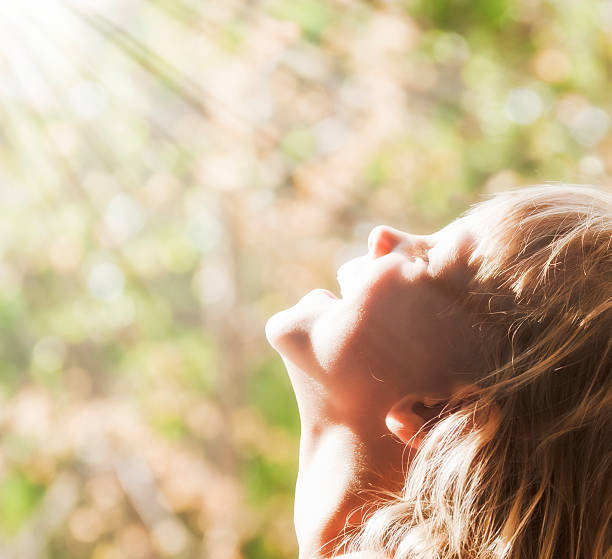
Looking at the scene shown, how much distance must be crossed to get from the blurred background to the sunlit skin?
2002 mm

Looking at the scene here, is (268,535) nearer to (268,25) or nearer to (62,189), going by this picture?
(62,189)

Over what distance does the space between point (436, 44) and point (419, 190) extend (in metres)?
0.60

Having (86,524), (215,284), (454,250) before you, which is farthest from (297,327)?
(86,524)

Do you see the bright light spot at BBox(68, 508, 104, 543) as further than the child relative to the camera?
Yes

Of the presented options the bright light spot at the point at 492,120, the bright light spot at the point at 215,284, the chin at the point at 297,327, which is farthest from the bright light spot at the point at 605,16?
the chin at the point at 297,327

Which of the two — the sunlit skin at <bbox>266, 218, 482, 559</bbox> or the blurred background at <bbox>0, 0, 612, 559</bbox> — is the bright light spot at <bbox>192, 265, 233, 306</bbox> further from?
the sunlit skin at <bbox>266, 218, 482, 559</bbox>

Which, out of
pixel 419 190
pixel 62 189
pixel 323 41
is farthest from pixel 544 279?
pixel 62 189

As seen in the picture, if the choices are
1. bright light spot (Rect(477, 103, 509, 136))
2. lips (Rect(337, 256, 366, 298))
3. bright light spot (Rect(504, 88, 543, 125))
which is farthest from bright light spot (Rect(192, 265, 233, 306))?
lips (Rect(337, 256, 366, 298))

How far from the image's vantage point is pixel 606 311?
26.8 inches

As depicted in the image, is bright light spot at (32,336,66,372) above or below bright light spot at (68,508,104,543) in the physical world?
above

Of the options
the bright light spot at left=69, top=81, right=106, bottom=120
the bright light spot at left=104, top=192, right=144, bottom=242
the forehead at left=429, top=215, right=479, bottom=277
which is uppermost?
the forehead at left=429, top=215, right=479, bottom=277

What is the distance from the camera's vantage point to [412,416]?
27.2 inches

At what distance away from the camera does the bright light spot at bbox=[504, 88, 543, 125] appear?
8.95 feet

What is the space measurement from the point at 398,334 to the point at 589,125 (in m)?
2.25
